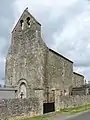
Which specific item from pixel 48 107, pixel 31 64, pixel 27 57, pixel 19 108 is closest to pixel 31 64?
pixel 31 64

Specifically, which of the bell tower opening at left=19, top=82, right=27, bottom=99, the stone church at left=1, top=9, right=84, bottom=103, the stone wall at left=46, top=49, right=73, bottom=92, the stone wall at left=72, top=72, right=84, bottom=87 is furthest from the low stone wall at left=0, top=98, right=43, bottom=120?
the stone wall at left=72, top=72, right=84, bottom=87

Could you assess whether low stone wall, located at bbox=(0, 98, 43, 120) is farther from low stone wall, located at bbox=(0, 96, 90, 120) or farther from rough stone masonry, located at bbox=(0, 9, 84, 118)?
rough stone masonry, located at bbox=(0, 9, 84, 118)

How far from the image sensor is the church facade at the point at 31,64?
4059 centimetres

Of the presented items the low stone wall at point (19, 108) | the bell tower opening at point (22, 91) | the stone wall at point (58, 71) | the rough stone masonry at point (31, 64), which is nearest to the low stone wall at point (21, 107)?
the low stone wall at point (19, 108)

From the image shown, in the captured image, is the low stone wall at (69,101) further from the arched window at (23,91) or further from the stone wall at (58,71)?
the arched window at (23,91)

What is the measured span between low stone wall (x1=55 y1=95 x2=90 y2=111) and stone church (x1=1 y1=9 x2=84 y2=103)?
292cm

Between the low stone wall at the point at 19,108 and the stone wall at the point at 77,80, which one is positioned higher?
the stone wall at the point at 77,80

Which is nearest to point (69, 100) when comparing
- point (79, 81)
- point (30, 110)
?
point (30, 110)

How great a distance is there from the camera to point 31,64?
41375mm

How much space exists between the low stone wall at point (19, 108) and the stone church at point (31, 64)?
1224cm

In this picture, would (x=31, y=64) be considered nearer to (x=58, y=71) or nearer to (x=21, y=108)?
(x=58, y=71)

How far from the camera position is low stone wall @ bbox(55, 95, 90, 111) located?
33397 millimetres

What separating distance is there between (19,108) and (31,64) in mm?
17630

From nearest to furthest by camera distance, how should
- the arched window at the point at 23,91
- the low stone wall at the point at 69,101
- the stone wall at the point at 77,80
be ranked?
1. the low stone wall at the point at 69,101
2. the arched window at the point at 23,91
3. the stone wall at the point at 77,80
